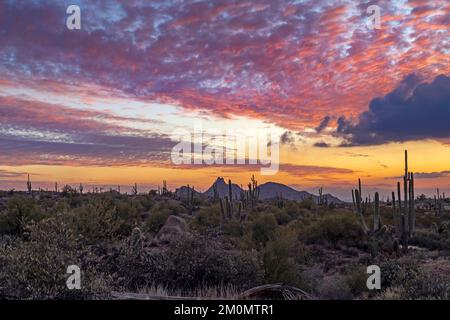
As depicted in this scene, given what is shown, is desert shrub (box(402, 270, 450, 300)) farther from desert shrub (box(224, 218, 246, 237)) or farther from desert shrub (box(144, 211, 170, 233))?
desert shrub (box(144, 211, 170, 233))

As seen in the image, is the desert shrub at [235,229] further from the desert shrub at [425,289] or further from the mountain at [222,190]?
the mountain at [222,190]

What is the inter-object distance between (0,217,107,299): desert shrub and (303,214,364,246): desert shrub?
736 inches

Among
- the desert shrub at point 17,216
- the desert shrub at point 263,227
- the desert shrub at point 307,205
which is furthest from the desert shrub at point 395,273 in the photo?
the desert shrub at point 307,205

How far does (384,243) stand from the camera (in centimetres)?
2484

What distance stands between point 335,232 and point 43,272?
20.9 m

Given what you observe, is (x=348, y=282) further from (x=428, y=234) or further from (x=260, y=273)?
(x=428, y=234)

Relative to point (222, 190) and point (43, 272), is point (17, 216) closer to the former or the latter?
point (43, 272)

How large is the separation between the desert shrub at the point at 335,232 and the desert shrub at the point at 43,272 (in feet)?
61.4

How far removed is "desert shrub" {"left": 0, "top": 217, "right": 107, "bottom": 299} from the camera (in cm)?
860

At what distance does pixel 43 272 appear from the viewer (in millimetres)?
9039

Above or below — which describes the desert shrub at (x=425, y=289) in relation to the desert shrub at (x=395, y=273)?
above

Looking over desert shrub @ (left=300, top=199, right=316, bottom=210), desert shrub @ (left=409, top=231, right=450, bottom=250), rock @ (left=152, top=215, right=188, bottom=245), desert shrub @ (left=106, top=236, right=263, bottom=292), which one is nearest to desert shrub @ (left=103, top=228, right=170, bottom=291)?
desert shrub @ (left=106, top=236, right=263, bottom=292)

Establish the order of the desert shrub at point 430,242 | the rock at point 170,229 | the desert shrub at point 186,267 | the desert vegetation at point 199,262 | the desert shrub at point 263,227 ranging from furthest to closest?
1. the desert shrub at point 430,242
2. the rock at point 170,229
3. the desert shrub at point 263,227
4. the desert shrub at point 186,267
5. the desert vegetation at point 199,262

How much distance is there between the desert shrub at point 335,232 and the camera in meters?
27.1
